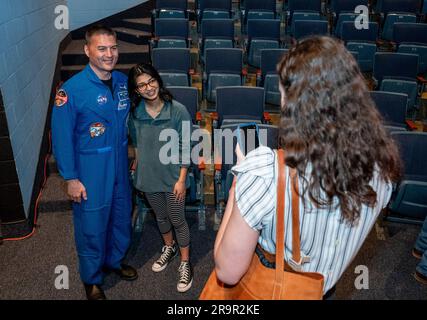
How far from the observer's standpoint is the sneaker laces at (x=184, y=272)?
2.60 m

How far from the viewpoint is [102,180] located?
2.25 metres

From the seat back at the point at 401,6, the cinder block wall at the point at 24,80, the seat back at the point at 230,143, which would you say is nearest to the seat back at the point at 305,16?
the seat back at the point at 401,6

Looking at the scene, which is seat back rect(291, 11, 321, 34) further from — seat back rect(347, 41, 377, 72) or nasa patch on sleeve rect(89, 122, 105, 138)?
nasa patch on sleeve rect(89, 122, 105, 138)

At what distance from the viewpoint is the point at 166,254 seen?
2.78m

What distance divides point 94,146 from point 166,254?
989 mm

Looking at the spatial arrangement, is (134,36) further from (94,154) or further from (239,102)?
(94,154)

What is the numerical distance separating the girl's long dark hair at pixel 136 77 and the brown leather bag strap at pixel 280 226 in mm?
1353

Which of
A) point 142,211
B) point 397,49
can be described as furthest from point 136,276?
point 397,49

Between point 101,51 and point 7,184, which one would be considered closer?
point 101,51

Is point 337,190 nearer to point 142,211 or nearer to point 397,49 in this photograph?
point 142,211
